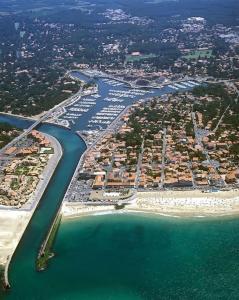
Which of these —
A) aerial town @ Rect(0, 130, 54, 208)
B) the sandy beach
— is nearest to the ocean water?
the sandy beach

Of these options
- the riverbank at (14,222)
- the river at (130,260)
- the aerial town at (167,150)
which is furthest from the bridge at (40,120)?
the river at (130,260)

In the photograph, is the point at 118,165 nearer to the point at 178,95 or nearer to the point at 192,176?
the point at 192,176

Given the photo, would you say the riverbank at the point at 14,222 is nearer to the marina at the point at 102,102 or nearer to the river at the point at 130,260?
the river at the point at 130,260

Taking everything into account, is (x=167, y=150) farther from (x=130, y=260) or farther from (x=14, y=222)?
(x=130, y=260)

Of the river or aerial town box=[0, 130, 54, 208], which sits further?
aerial town box=[0, 130, 54, 208]

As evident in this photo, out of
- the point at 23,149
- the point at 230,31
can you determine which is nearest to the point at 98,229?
the point at 23,149

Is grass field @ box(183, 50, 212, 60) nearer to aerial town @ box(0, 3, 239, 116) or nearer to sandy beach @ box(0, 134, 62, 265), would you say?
aerial town @ box(0, 3, 239, 116)

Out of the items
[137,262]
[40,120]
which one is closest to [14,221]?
[137,262]
